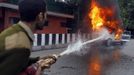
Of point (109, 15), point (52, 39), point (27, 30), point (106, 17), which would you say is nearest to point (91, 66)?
point (109, 15)

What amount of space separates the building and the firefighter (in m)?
22.4

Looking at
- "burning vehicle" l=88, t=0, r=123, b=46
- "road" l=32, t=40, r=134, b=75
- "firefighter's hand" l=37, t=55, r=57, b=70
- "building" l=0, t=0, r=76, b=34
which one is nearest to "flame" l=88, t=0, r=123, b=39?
"burning vehicle" l=88, t=0, r=123, b=46

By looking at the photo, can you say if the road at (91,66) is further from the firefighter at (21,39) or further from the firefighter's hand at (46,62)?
the firefighter at (21,39)

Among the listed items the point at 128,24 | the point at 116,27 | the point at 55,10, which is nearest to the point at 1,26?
the point at 55,10

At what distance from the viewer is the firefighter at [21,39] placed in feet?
8.16

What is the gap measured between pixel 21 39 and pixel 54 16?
29.9 metres

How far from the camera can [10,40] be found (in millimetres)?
2520

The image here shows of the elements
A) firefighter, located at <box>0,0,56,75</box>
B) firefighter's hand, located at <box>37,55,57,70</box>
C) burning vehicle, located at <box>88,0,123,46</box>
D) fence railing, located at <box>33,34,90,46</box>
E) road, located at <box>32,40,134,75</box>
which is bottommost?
fence railing, located at <box>33,34,90,46</box>

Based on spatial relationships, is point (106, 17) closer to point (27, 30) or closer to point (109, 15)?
point (109, 15)

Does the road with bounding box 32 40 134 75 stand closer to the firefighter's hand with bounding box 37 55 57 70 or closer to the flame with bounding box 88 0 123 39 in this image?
the flame with bounding box 88 0 123 39

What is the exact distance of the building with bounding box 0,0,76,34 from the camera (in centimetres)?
2576

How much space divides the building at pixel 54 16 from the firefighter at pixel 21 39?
22.4m

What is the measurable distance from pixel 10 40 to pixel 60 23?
103 ft

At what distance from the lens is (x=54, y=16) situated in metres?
32.4
